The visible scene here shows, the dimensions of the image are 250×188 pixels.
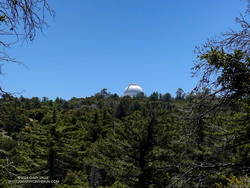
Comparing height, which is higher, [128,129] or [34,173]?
[128,129]

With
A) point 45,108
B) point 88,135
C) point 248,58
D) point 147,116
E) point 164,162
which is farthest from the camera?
point 88,135

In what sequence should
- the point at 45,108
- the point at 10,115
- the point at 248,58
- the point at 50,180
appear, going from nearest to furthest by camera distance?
the point at 10,115
the point at 248,58
the point at 50,180
the point at 45,108

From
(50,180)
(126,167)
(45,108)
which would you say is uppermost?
(45,108)

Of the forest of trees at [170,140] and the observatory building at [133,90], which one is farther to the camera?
the observatory building at [133,90]

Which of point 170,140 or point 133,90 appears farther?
point 133,90

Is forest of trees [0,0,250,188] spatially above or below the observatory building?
below

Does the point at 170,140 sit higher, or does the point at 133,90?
the point at 133,90

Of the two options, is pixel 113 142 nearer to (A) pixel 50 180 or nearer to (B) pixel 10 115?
(A) pixel 50 180

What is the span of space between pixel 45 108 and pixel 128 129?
687 cm

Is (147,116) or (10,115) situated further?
(147,116)

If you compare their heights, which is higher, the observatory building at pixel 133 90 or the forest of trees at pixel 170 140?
the observatory building at pixel 133 90

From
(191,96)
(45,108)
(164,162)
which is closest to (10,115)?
(191,96)

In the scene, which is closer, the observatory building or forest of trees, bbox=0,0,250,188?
forest of trees, bbox=0,0,250,188

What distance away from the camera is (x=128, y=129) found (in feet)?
41.2
